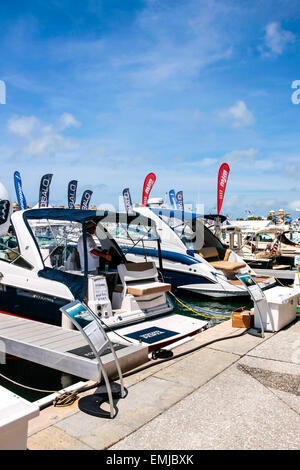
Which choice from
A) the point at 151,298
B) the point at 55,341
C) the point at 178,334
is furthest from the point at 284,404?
the point at 151,298

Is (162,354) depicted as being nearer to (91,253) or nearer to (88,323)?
(88,323)

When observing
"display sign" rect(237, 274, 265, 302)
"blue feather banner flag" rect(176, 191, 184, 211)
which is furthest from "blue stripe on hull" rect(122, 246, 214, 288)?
"blue feather banner flag" rect(176, 191, 184, 211)

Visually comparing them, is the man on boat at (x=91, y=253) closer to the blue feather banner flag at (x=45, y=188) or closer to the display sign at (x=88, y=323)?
the display sign at (x=88, y=323)

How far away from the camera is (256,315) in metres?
6.70

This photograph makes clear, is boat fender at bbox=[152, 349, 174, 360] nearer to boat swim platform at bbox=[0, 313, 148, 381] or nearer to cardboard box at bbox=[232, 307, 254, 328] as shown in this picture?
boat swim platform at bbox=[0, 313, 148, 381]

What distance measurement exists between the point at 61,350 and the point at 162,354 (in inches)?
56.6

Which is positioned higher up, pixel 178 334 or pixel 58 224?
pixel 58 224

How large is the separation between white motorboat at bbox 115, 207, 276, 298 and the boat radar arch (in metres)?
3.82

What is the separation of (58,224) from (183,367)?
19.4 ft

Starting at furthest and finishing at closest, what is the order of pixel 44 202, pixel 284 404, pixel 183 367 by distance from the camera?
pixel 44 202 < pixel 183 367 < pixel 284 404

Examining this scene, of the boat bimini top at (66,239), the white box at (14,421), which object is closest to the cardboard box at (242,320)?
the boat bimini top at (66,239)

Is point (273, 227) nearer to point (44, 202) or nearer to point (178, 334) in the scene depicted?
point (44, 202)

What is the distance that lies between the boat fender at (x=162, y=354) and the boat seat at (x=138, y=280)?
63.0 inches

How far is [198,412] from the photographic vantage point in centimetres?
368
